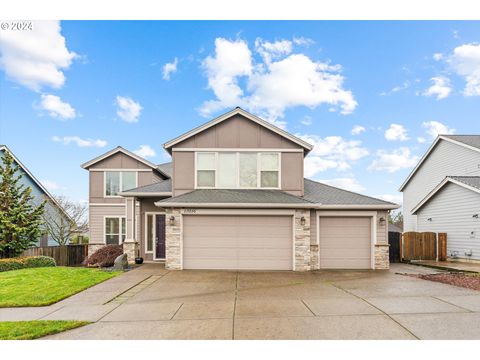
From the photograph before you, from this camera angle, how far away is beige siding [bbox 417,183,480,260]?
591 inches

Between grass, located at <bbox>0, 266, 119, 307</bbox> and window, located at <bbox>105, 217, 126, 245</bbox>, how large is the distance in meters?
7.55

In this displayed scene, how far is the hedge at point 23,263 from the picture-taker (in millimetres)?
12984

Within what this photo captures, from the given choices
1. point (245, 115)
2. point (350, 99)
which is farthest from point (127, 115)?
point (350, 99)

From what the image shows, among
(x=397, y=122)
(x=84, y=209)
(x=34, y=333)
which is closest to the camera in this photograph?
(x=34, y=333)

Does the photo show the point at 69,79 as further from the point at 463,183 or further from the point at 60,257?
the point at 463,183

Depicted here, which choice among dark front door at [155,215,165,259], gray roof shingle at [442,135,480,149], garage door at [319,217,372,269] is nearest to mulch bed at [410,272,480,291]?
garage door at [319,217,372,269]

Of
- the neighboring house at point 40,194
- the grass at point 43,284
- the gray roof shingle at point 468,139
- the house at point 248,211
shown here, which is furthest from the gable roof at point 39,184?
the gray roof shingle at point 468,139

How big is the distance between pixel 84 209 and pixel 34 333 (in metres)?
23.4

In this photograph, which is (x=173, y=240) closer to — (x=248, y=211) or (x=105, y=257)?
(x=248, y=211)

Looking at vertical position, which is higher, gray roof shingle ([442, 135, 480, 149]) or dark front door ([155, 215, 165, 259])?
gray roof shingle ([442, 135, 480, 149])

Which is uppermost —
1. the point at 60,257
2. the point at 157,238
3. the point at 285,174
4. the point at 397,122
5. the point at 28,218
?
the point at 397,122

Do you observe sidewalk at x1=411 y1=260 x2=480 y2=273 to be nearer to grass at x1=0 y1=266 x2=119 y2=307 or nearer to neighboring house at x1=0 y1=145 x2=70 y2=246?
grass at x1=0 y1=266 x2=119 y2=307

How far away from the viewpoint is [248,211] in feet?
40.5

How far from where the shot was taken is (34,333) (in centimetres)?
519
